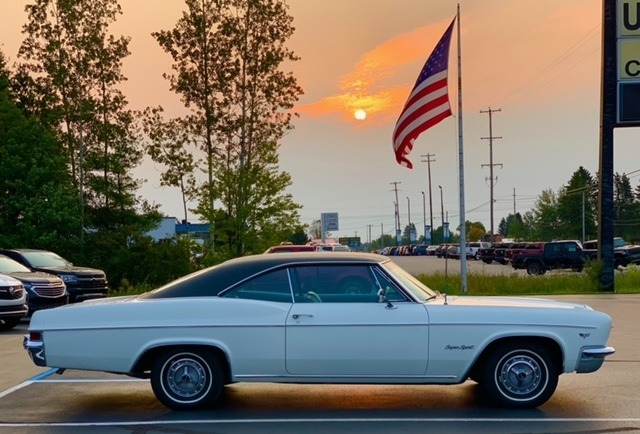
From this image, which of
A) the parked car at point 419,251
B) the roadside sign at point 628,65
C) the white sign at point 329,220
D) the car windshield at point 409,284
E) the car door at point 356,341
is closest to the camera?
the car door at point 356,341

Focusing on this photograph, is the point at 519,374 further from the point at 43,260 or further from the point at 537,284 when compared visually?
the point at 537,284

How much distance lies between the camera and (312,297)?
7.84 m

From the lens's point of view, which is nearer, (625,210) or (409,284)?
(409,284)

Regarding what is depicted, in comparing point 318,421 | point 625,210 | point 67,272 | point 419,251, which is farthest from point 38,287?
point 625,210

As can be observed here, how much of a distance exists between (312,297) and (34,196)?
3055cm

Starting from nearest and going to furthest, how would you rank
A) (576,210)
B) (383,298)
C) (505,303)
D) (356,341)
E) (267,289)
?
1. (356,341)
2. (383,298)
3. (267,289)
4. (505,303)
5. (576,210)

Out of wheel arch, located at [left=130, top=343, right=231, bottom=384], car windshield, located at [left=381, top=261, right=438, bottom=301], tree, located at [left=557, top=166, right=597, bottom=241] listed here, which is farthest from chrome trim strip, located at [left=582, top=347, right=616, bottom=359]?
tree, located at [left=557, top=166, right=597, bottom=241]

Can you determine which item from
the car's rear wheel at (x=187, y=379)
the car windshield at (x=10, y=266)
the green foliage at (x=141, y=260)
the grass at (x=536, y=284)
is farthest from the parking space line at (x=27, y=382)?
the green foliage at (x=141, y=260)

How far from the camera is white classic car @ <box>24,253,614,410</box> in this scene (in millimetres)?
7641

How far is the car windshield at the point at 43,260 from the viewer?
21350mm

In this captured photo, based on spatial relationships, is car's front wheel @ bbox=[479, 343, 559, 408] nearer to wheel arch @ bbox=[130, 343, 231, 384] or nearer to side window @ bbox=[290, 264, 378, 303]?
side window @ bbox=[290, 264, 378, 303]

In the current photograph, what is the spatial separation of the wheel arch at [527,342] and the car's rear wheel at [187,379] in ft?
8.27

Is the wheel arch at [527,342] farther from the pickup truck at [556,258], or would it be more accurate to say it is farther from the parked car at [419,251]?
the parked car at [419,251]

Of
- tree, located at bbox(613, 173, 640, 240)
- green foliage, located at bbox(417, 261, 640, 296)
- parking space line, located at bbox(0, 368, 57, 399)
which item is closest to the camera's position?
parking space line, located at bbox(0, 368, 57, 399)
